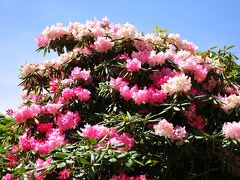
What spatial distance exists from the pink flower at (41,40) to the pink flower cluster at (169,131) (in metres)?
2.40

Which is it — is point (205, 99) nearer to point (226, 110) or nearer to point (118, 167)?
point (226, 110)

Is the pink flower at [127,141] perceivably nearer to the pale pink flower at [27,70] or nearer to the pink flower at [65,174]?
the pink flower at [65,174]

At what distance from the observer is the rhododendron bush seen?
3932 mm

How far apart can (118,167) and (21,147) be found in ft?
4.88

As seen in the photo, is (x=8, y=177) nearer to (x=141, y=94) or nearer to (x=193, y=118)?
(x=141, y=94)

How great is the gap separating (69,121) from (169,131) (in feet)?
3.82

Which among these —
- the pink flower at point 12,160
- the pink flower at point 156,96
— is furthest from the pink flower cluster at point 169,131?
the pink flower at point 12,160

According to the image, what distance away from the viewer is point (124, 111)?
465 cm

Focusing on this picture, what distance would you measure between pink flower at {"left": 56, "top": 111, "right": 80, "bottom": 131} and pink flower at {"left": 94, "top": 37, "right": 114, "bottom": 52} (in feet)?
2.99

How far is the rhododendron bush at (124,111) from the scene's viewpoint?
393 centimetres

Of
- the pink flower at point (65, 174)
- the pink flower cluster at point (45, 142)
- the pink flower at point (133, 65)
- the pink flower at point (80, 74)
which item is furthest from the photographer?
the pink flower at point (80, 74)

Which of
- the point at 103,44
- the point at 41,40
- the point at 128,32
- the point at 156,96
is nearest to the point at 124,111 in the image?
the point at 156,96

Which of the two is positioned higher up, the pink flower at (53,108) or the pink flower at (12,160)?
the pink flower at (53,108)

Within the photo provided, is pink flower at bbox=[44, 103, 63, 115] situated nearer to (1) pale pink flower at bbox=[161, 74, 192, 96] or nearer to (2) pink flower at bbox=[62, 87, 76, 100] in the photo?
(2) pink flower at bbox=[62, 87, 76, 100]
